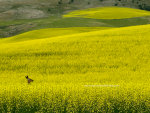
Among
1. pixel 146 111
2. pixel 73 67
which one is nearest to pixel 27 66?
pixel 73 67

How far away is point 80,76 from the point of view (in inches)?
428

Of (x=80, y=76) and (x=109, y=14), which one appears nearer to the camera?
(x=80, y=76)

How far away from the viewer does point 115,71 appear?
1152 centimetres

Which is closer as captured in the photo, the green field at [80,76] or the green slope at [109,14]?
the green field at [80,76]

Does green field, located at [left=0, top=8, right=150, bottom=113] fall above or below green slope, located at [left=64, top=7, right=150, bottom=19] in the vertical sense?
above

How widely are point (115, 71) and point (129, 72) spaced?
0.62 m

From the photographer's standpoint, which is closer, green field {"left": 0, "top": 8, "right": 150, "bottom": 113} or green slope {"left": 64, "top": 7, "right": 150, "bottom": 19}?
green field {"left": 0, "top": 8, "right": 150, "bottom": 113}

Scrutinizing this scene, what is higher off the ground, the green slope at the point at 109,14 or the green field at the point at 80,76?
the green field at the point at 80,76

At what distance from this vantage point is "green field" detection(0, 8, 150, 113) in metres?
8.22

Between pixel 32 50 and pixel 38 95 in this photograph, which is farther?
pixel 32 50

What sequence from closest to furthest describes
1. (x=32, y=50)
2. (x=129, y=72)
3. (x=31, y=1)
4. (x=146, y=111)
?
(x=146, y=111), (x=129, y=72), (x=32, y=50), (x=31, y=1)

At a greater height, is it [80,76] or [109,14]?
[80,76]

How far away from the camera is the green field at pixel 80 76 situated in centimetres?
822

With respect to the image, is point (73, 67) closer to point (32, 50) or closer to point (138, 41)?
point (32, 50)
